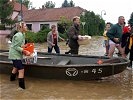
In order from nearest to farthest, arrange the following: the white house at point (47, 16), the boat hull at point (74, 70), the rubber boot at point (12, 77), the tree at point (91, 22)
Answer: the boat hull at point (74, 70) < the rubber boot at point (12, 77) < the tree at point (91, 22) < the white house at point (47, 16)

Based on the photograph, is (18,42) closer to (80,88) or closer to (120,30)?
(80,88)

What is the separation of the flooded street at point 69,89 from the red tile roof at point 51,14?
Result: 144 ft

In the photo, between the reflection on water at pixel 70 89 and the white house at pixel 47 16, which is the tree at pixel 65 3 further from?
the reflection on water at pixel 70 89

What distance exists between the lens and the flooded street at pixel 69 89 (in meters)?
8.13

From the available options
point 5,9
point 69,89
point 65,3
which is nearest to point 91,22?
point 5,9

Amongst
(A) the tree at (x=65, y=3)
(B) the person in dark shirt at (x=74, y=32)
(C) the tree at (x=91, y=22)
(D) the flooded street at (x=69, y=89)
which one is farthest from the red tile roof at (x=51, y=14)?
(A) the tree at (x=65, y=3)

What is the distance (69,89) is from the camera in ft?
29.4

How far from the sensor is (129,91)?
28.8 feet

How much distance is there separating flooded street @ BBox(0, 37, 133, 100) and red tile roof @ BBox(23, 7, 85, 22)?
44.0 meters

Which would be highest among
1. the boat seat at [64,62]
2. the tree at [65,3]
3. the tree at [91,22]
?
the tree at [65,3]

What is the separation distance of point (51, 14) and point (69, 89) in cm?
4810

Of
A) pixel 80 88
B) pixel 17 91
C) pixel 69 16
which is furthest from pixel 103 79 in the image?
pixel 69 16

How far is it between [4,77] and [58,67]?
6.44 ft

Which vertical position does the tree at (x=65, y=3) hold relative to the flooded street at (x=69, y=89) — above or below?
above
